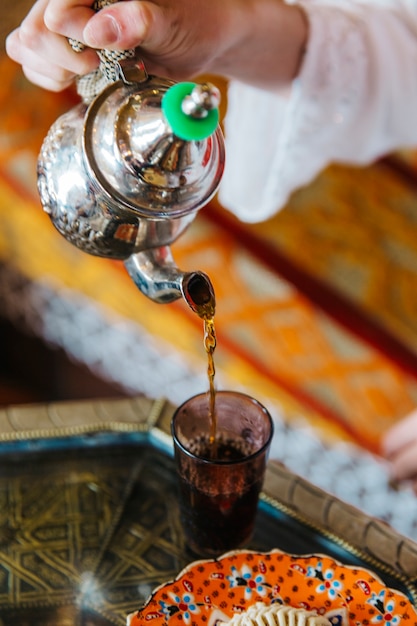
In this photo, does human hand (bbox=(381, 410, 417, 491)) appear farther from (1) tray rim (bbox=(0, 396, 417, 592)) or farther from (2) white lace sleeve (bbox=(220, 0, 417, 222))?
(2) white lace sleeve (bbox=(220, 0, 417, 222))

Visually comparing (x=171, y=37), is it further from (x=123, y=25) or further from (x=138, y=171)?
(x=138, y=171)

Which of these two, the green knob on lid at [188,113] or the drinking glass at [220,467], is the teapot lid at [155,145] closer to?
the green knob on lid at [188,113]

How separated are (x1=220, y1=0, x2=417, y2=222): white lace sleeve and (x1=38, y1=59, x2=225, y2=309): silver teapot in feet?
1.66

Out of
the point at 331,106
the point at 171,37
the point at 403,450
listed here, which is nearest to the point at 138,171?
the point at 171,37

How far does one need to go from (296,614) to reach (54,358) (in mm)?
1533

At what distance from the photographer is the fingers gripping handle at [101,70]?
77 cm

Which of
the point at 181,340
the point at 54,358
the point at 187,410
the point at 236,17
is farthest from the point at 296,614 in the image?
the point at 54,358

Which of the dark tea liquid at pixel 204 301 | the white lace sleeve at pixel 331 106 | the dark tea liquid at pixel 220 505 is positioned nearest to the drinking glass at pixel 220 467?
the dark tea liquid at pixel 220 505

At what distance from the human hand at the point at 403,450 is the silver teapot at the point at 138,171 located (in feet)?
2.13

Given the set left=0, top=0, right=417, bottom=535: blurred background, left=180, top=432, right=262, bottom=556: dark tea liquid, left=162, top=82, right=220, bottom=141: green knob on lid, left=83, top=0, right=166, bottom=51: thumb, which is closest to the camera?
left=162, top=82, right=220, bottom=141: green knob on lid

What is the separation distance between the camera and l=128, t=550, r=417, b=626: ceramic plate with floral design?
0.78 metres

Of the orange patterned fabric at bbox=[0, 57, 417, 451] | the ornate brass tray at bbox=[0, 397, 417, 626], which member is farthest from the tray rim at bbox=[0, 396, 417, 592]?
the orange patterned fabric at bbox=[0, 57, 417, 451]

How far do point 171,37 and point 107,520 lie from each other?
594 millimetres

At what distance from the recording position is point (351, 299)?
168 centimetres
